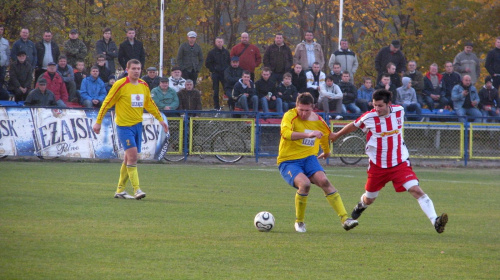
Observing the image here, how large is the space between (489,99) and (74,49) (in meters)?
11.6

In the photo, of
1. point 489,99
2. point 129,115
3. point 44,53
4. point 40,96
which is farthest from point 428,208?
point 489,99

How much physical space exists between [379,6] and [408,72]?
33.4ft

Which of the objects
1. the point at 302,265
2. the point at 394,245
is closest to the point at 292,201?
the point at 394,245

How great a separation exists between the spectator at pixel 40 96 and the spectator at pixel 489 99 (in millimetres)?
11883

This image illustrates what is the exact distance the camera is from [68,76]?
768 inches

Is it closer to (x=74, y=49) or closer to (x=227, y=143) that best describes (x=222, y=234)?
(x=227, y=143)

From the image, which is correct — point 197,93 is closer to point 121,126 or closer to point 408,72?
point 408,72

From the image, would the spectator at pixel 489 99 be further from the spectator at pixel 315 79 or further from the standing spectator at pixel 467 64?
the spectator at pixel 315 79

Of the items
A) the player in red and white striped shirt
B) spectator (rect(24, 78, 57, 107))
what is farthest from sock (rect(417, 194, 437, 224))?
spectator (rect(24, 78, 57, 107))

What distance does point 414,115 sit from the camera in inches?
798

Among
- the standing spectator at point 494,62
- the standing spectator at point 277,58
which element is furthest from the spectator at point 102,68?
the standing spectator at point 494,62

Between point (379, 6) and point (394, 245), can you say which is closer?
point (394, 245)

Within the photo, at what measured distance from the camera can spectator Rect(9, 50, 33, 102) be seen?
63.0 ft

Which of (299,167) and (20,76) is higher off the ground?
(20,76)
